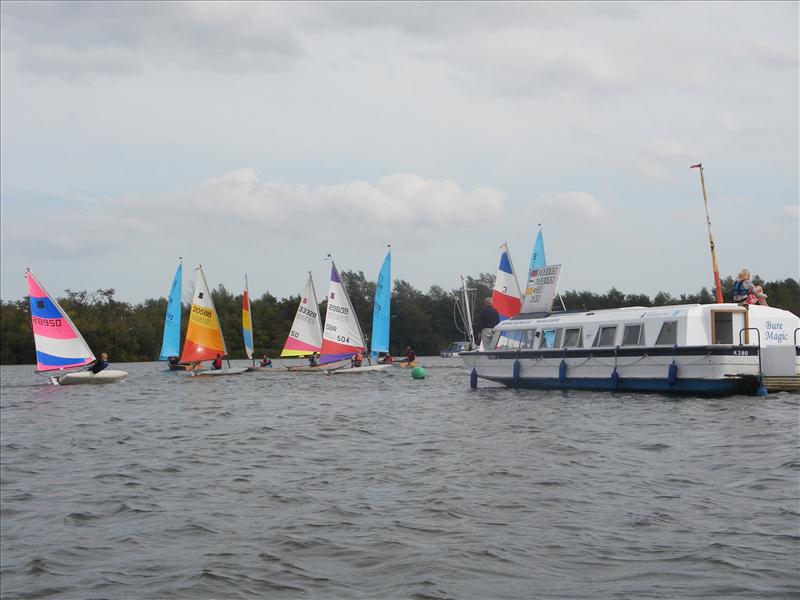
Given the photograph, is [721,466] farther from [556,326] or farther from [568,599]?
[556,326]

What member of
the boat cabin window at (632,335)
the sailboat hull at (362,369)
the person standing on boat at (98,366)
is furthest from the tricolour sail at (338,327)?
the boat cabin window at (632,335)

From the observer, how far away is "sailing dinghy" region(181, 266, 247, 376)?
2167 inches

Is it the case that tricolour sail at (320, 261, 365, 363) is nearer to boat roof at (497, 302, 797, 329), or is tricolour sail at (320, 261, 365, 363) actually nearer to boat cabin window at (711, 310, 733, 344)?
boat roof at (497, 302, 797, 329)

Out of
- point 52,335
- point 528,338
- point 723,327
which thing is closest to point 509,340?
point 528,338

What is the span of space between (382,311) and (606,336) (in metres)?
27.4

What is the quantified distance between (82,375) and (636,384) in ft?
86.9

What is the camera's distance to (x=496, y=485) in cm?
1374

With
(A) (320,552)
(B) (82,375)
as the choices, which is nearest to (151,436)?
(A) (320,552)

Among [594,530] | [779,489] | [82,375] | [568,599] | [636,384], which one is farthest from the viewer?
[82,375]

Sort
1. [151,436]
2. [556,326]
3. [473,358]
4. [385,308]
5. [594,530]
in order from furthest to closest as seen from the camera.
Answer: [385,308] < [473,358] < [556,326] < [151,436] < [594,530]

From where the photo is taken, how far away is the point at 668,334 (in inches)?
1085

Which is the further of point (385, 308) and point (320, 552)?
point (385, 308)

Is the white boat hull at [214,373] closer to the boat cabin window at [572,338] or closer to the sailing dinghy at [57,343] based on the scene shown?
the sailing dinghy at [57,343]

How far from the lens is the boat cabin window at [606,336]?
2975 cm
